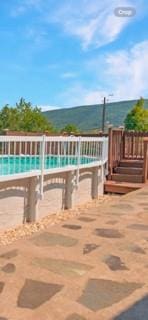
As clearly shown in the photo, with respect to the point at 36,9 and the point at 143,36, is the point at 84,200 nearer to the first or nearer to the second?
the point at 36,9

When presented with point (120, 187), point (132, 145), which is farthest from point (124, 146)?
point (120, 187)

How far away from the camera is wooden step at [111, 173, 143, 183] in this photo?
1040 centimetres

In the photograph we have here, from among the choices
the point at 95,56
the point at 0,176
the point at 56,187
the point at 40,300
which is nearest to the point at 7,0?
the point at 56,187

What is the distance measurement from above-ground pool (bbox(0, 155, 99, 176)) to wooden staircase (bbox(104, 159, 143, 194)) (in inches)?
76.3

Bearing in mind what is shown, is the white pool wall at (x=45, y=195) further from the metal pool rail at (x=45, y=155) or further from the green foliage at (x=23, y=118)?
the green foliage at (x=23, y=118)

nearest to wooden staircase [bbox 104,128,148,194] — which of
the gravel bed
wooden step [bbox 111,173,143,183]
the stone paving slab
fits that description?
wooden step [bbox 111,173,143,183]

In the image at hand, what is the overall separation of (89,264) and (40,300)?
0.81 metres

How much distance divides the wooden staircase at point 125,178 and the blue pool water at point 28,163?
7.18ft

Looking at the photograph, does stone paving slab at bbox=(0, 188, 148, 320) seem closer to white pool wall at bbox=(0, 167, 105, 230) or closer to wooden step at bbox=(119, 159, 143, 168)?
white pool wall at bbox=(0, 167, 105, 230)

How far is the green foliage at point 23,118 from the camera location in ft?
90.3

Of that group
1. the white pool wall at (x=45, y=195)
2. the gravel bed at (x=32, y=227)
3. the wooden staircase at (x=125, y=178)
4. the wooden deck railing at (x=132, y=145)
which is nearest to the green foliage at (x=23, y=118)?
the wooden deck railing at (x=132, y=145)

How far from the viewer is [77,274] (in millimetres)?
3020

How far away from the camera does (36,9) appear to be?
968cm

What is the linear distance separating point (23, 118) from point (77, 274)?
26240mm
